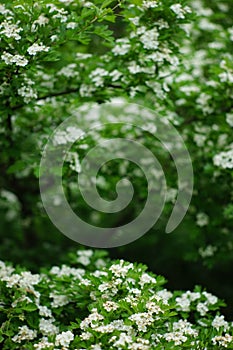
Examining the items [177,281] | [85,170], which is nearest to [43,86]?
[85,170]

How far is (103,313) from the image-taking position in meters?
2.94

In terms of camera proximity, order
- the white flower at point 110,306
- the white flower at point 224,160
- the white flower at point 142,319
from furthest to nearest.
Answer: the white flower at point 224,160 → the white flower at point 110,306 → the white flower at point 142,319

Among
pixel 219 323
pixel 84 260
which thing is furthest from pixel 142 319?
pixel 84 260

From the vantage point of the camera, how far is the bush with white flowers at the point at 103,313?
285 cm

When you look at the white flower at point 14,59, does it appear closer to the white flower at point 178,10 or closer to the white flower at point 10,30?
the white flower at point 10,30

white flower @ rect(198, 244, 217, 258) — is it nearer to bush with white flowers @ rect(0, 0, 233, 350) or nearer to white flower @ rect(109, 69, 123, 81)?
bush with white flowers @ rect(0, 0, 233, 350)

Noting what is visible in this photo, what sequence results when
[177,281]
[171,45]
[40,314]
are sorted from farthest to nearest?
[177,281], [171,45], [40,314]

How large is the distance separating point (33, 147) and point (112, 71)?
0.90 m

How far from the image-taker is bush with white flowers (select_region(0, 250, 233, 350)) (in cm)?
285

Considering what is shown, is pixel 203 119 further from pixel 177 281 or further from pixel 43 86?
pixel 177 281

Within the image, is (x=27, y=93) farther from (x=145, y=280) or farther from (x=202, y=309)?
(x=202, y=309)

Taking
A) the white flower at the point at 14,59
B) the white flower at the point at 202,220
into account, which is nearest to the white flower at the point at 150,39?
the white flower at the point at 14,59

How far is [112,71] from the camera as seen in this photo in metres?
4.04

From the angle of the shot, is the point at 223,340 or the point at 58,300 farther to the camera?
the point at 58,300
